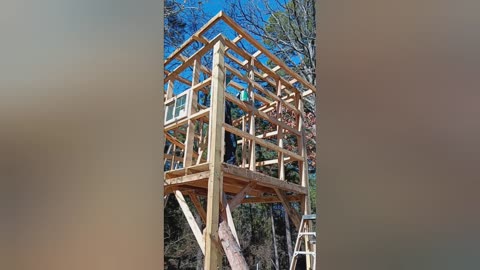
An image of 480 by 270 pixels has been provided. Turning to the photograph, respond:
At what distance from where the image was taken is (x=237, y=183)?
2287 millimetres

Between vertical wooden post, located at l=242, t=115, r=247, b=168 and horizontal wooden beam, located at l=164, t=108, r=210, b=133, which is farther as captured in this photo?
vertical wooden post, located at l=242, t=115, r=247, b=168

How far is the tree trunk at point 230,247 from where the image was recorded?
84.0 inches

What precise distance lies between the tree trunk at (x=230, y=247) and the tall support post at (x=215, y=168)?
5 centimetres

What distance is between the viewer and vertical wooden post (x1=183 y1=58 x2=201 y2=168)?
215 centimetres

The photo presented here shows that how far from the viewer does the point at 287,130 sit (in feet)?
8.00

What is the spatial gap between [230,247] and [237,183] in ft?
1.31

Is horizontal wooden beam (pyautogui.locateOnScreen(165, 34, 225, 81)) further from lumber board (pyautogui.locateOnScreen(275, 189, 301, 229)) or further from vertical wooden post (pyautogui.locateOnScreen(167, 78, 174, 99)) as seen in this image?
lumber board (pyautogui.locateOnScreen(275, 189, 301, 229))

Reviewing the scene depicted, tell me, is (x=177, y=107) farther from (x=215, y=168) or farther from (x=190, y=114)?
(x=215, y=168)
